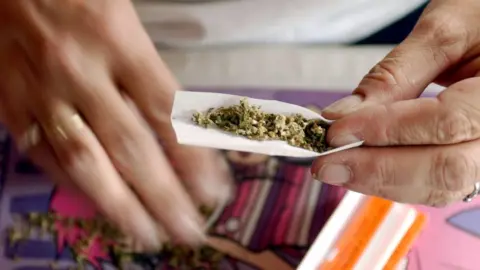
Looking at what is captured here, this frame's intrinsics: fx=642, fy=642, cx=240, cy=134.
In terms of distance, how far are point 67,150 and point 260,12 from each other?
0.79 ft

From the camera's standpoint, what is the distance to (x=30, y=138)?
0.57 metres

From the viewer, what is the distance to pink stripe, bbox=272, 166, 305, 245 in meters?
0.57

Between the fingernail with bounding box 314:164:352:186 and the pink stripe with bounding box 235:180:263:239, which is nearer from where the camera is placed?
the fingernail with bounding box 314:164:352:186

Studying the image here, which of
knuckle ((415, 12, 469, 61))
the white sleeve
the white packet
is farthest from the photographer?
the white sleeve

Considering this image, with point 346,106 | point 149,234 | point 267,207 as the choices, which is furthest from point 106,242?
point 346,106

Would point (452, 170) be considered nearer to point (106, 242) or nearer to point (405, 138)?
point (405, 138)

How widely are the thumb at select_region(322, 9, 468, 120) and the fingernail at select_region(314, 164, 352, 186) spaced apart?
0.11 ft

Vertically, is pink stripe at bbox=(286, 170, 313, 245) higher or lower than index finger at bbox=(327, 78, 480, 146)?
lower

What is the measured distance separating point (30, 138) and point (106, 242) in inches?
Answer: 4.6

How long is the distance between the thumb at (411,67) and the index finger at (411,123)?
2 cm

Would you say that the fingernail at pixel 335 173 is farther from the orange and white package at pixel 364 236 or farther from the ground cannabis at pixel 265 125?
the orange and white package at pixel 364 236

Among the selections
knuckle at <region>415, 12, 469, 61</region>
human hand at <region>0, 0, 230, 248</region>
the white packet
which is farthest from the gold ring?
knuckle at <region>415, 12, 469, 61</region>

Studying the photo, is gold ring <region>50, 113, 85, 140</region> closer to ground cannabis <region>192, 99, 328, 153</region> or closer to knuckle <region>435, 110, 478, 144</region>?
ground cannabis <region>192, 99, 328, 153</region>

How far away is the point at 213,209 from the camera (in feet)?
1.90
